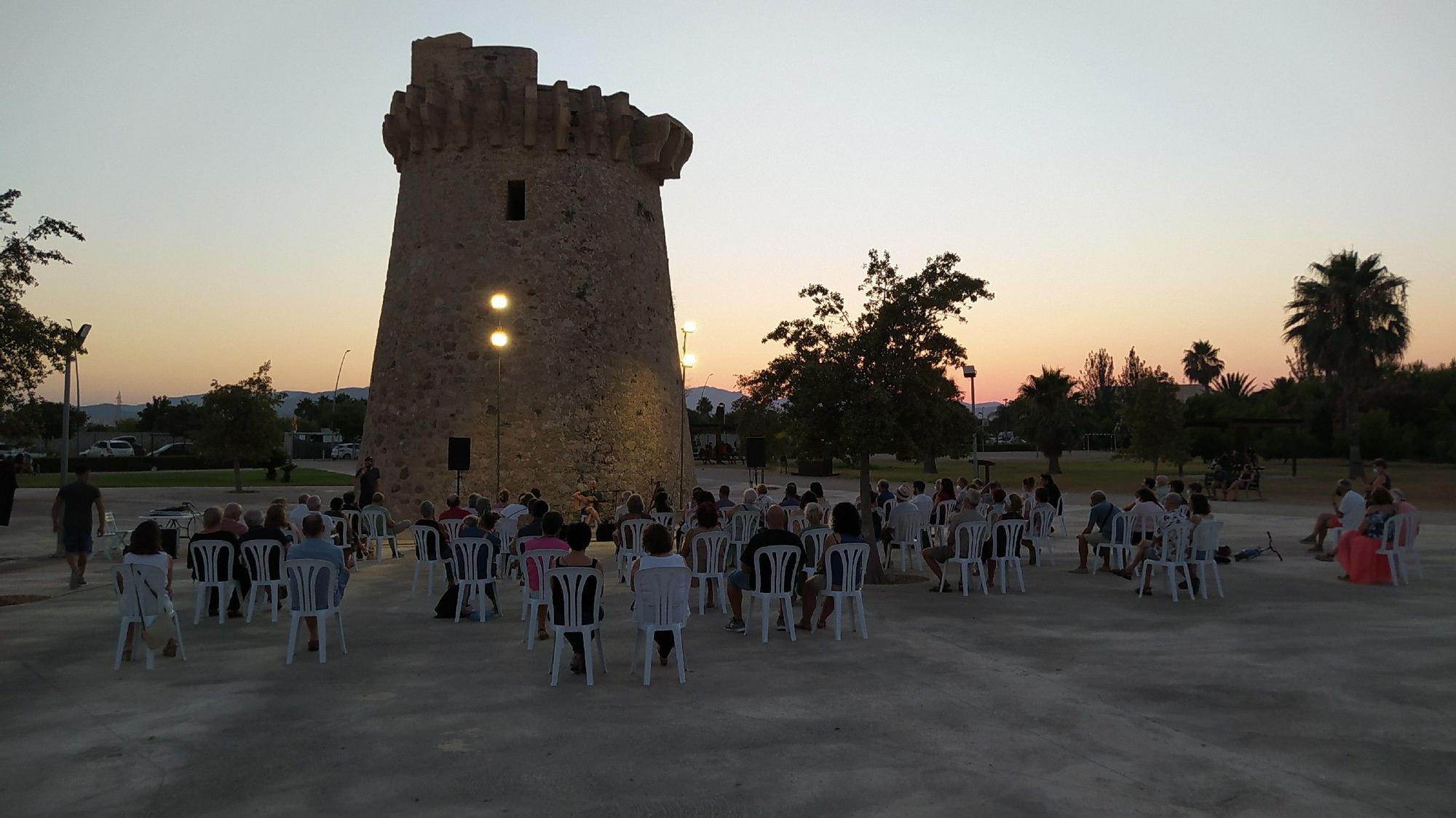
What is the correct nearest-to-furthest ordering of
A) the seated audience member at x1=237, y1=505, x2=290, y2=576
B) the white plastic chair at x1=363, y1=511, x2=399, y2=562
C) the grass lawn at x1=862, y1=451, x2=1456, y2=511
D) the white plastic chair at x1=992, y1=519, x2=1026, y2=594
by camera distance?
the seated audience member at x1=237, y1=505, x2=290, y2=576
the white plastic chair at x1=992, y1=519, x2=1026, y2=594
the white plastic chair at x1=363, y1=511, x2=399, y2=562
the grass lawn at x1=862, y1=451, x2=1456, y2=511

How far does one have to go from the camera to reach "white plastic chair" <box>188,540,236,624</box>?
8.49 metres

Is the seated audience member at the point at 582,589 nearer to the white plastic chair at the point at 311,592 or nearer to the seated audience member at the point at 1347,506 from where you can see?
the white plastic chair at the point at 311,592

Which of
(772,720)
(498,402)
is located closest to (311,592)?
(772,720)

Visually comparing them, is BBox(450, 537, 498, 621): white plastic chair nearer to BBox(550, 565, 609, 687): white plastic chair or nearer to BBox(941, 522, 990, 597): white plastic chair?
BBox(550, 565, 609, 687): white plastic chair

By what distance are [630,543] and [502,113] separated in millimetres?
10317

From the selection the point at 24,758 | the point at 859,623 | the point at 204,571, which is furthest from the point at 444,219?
the point at 24,758

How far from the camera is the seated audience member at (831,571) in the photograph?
25.9 feet

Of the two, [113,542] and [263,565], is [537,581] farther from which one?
[113,542]

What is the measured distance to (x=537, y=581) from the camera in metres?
7.56

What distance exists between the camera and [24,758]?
483 cm

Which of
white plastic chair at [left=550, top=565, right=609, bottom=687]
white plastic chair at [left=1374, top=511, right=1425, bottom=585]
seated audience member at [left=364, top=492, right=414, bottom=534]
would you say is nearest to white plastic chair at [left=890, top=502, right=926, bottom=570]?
white plastic chair at [left=1374, top=511, right=1425, bottom=585]

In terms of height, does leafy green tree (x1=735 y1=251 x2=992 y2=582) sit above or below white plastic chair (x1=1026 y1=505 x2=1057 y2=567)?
above

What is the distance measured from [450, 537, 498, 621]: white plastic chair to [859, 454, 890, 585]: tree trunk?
370 centimetres

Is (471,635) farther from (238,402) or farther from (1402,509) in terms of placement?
(238,402)
